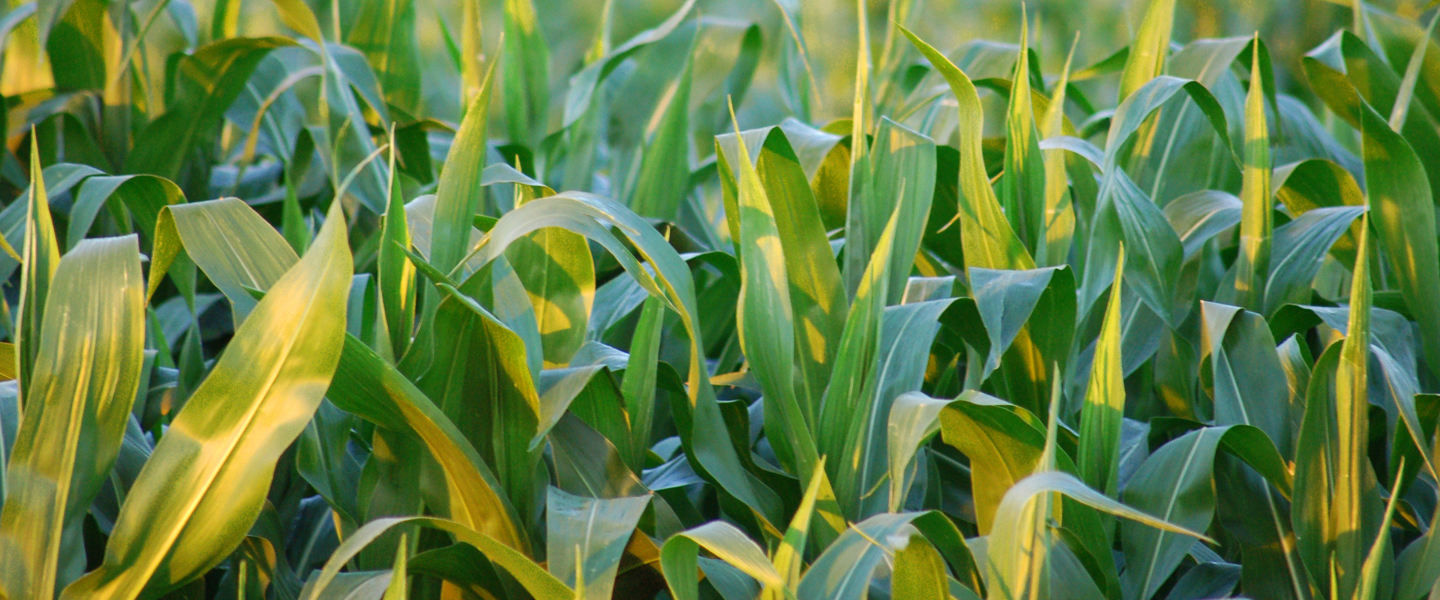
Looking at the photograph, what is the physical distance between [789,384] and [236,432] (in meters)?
0.25

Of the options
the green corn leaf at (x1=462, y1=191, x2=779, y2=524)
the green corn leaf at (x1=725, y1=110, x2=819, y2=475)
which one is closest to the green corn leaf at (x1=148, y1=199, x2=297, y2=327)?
the green corn leaf at (x1=462, y1=191, x2=779, y2=524)

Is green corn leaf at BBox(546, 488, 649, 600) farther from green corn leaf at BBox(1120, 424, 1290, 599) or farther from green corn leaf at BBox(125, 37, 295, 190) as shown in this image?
green corn leaf at BBox(125, 37, 295, 190)

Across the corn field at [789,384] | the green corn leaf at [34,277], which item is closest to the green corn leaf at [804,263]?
the corn field at [789,384]

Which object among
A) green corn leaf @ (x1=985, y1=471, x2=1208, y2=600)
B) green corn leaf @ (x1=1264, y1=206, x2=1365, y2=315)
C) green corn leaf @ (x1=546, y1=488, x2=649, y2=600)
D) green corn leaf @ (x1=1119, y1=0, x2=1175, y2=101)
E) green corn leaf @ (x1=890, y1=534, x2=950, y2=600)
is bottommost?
green corn leaf @ (x1=546, y1=488, x2=649, y2=600)

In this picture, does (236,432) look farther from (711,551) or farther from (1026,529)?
(1026,529)

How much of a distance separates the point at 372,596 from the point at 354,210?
48 centimetres

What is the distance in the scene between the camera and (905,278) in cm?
56

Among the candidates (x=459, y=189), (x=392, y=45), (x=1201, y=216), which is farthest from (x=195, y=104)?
(x=1201, y=216)

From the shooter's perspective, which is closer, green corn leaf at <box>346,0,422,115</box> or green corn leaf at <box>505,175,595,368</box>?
green corn leaf at <box>505,175,595,368</box>

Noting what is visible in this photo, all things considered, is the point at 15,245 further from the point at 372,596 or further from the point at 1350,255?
the point at 1350,255

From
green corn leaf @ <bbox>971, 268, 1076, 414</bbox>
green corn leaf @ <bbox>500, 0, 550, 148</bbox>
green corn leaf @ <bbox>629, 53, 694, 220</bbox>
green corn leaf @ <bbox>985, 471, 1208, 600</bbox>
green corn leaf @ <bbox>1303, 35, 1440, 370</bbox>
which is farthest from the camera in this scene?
green corn leaf @ <bbox>500, 0, 550, 148</bbox>

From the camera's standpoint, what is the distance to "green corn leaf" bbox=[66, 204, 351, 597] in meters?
0.42

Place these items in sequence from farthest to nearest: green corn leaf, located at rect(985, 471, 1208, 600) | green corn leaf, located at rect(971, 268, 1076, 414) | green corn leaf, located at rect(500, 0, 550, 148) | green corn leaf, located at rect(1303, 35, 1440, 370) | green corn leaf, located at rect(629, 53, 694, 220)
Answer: green corn leaf, located at rect(500, 0, 550, 148) → green corn leaf, located at rect(629, 53, 694, 220) → green corn leaf, located at rect(1303, 35, 1440, 370) → green corn leaf, located at rect(971, 268, 1076, 414) → green corn leaf, located at rect(985, 471, 1208, 600)

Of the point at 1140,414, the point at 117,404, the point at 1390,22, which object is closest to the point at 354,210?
the point at 117,404
